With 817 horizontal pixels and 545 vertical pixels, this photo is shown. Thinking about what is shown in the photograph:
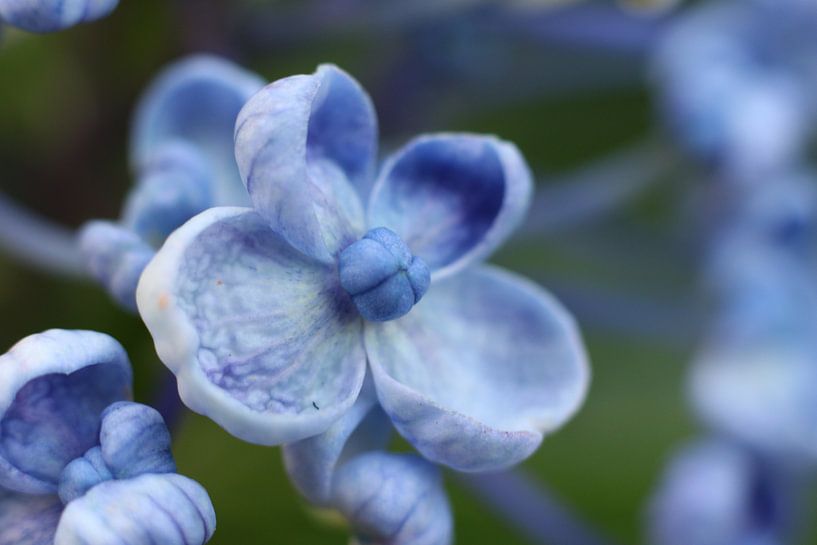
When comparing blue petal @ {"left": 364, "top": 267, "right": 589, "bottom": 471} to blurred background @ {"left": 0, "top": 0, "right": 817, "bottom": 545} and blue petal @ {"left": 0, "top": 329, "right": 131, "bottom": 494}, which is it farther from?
blurred background @ {"left": 0, "top": 0, "right": 817, "bottom": 545}

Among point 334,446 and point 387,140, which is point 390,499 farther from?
point 387,140

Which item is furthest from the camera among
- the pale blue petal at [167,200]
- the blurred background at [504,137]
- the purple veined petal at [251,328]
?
the blurred background at [504,137]

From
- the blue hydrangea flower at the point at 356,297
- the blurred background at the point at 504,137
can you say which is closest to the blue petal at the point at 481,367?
the blue hydrangea flower at the point at 356,297

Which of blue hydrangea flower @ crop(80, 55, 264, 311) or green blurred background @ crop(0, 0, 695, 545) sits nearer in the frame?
blue hydrangea flower @ crop(80, 55, 264, 311)

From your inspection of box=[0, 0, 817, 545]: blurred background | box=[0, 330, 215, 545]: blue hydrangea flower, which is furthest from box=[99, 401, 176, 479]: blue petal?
box=[0, 0, 817, 545]: blurred background

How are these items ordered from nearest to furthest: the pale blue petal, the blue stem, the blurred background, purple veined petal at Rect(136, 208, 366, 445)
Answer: purple veined petal at Rect(136, 208, 366, 445) < the pale blue petal < the blue stem < the blurred background

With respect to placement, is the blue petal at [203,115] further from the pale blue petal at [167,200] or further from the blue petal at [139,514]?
the blue petal at [139,514]
